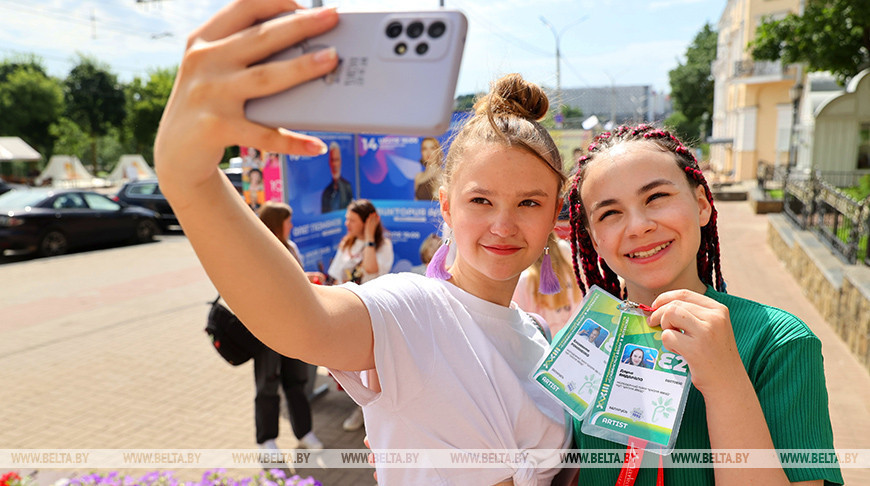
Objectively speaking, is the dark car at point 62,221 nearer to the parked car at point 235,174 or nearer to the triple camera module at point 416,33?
the parked car at point 235,174

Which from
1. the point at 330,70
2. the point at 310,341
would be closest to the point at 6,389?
the point at 310,341

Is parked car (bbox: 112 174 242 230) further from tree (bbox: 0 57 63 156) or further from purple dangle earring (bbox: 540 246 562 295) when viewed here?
tree (bbox: 0 57 63 156)

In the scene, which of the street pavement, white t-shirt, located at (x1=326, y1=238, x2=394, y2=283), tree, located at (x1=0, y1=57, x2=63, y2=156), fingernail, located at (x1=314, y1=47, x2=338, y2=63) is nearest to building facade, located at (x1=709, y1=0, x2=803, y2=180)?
the street pavement

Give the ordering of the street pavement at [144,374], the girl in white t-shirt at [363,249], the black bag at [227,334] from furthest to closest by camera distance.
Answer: the girl in white t-shirt at [363,249]
the street pavement at [144,374]
the black bag at [227,334]

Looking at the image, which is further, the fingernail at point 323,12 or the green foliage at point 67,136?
the green foliage at point 67,136

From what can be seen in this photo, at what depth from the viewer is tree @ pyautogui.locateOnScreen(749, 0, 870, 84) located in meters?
11.9

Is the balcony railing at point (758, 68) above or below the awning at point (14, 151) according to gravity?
above

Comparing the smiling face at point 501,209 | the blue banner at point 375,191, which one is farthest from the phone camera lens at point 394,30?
the blue banner at point 375,191

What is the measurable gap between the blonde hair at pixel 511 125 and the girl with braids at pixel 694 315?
135mm

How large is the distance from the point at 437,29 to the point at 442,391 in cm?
84

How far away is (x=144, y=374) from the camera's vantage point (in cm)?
613

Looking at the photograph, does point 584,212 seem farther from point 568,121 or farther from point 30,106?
point 30,106

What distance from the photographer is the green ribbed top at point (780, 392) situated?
1.17m

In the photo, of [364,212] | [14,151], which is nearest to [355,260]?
[364,212]
